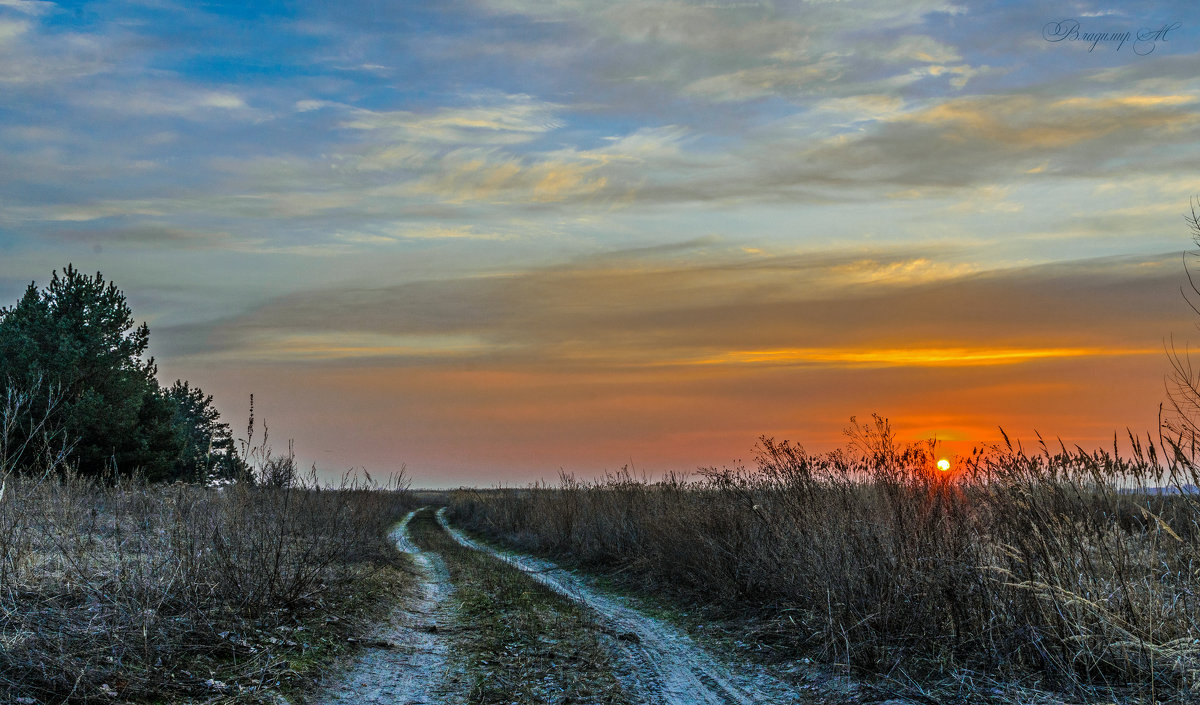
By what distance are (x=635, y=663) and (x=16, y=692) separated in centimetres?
595

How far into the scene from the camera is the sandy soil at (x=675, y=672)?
7848mm

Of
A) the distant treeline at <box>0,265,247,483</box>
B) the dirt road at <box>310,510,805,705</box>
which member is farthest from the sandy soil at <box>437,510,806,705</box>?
the distant treeline at <box>0,265,247,483</box>

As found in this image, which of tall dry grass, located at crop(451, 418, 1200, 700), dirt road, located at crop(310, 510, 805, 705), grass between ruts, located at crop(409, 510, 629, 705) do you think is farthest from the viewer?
grass between ruts, located at crop(409, 510, 629, 705)

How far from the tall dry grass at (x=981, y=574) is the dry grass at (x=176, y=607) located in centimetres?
585

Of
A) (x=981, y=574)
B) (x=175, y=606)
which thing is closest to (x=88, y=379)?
(x=175, y=606)

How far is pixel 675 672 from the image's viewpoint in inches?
349

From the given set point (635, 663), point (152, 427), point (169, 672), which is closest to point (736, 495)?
point (635, 663)

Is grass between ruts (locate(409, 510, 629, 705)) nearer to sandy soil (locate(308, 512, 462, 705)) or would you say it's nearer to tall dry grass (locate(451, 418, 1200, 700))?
sandy soil (locate(308, 512, 462, 705))

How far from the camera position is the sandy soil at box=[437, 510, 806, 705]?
25.7ft

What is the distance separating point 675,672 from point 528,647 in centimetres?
200

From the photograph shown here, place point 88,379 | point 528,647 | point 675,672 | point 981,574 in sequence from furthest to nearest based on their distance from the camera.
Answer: point 88,379 < point 528,647 < point 675,672 < point 981,574

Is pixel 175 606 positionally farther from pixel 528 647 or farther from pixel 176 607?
pixel 528 647

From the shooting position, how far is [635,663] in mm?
9219

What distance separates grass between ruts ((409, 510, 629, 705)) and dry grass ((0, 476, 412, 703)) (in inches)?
69.1
